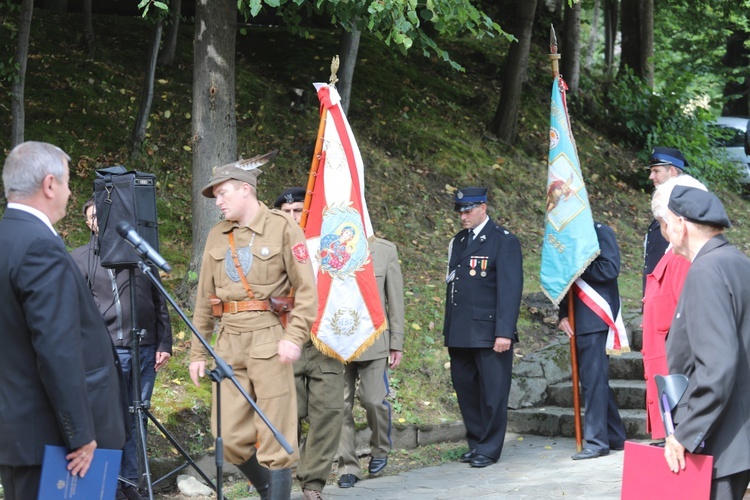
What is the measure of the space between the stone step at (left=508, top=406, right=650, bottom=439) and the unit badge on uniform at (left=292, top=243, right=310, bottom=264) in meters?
4.12

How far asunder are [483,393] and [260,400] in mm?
2916

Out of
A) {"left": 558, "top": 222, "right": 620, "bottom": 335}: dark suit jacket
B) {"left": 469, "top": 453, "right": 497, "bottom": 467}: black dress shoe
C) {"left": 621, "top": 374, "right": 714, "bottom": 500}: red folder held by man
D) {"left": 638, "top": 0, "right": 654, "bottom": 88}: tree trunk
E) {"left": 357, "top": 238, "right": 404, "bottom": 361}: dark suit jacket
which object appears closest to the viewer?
{"left": 621, "top": 374, "right": 714, "bottom": 500}: red folder held by man

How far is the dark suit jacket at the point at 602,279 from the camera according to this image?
8648mm

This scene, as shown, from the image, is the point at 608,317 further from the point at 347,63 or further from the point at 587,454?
the point at 347,63

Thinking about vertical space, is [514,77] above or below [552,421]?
above

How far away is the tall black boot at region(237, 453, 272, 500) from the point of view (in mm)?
6430

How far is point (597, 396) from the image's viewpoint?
8.46m

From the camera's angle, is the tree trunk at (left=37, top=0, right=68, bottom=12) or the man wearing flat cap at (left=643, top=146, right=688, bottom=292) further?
the tree trunk at (left=37, top=0, right=68, bottom=12)

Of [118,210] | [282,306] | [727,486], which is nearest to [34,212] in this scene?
[118,210]

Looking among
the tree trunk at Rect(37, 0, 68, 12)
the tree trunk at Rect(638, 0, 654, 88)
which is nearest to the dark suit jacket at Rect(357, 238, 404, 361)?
the tree trunk at Rect(37, 0, 68, 12)

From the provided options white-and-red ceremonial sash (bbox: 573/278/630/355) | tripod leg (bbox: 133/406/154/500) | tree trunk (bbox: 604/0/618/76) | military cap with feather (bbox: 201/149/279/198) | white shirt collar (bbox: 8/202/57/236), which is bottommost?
tripod leg (bbox: 133/406/154/500)

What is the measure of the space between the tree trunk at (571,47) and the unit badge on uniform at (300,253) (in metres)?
12.5

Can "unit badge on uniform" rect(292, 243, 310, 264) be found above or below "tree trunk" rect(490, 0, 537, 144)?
below

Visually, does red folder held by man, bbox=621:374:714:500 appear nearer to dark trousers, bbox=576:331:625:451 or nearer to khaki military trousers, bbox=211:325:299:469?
khaki military trousers, bbox=211:325:299:469
